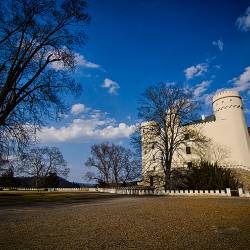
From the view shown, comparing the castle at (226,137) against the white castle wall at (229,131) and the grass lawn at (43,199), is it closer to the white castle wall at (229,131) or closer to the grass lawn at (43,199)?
the white castle wall at (229,131)

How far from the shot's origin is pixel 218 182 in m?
26.5

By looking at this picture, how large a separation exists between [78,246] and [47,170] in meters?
63.2

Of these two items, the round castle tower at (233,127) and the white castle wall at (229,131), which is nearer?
the round castle tower at (233,127)

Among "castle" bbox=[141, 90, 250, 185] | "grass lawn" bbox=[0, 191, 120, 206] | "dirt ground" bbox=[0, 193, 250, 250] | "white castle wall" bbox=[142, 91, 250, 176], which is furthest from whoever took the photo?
"white castle wall" bbox=[142, 91, 250, 176]

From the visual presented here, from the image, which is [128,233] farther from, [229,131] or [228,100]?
[228,100]

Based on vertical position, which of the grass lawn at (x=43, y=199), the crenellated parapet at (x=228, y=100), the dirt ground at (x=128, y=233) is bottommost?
→ the dirt ground at (x=128, y=233)

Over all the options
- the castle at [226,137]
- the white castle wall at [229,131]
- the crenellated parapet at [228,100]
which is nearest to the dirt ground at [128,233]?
the castle at [226,137]

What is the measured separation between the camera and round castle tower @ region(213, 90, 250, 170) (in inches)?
1679

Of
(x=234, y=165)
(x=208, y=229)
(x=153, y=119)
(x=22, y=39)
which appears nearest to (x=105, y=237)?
(x=208, y=229)

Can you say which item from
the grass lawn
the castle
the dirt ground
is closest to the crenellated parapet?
the castle

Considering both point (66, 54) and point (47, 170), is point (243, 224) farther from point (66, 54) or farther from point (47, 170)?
point (47, 170)

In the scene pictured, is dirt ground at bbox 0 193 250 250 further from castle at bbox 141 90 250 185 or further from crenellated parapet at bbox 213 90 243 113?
crenellated parapet at bbox 213 90 243 113

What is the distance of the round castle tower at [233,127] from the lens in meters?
42.7

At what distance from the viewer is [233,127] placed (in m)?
44.2
